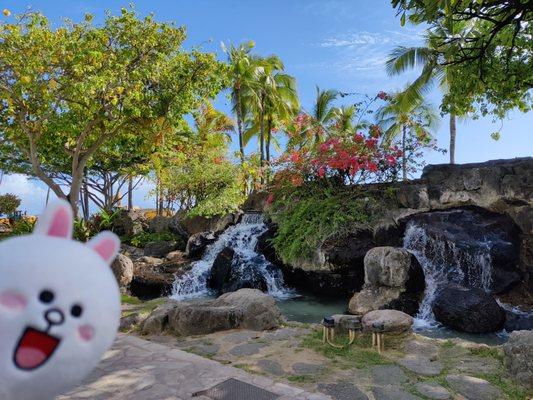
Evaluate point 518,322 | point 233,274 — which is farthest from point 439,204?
point 233,274

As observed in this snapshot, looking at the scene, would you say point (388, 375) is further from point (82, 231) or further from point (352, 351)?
point (82, 231)

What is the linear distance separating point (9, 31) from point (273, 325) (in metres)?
11.3

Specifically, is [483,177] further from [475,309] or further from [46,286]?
[46,286]

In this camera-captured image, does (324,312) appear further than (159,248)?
No

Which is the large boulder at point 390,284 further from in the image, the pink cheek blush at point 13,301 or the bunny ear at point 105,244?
the pink cheek blush at point 13,301

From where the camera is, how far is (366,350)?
19.0 ft

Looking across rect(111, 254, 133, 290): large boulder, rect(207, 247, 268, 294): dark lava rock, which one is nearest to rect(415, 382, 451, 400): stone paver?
rect(207, 247, 268, 294): dark lava rock

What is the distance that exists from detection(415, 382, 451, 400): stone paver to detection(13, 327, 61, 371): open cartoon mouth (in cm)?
393

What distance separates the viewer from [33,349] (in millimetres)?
1914

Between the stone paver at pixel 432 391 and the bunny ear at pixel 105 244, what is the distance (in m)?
3.76

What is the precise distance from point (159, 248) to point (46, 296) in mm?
16099

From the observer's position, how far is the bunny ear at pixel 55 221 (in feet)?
7.27

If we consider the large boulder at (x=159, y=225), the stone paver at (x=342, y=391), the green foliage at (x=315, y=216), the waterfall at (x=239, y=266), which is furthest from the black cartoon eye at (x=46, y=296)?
the large boulder at (x=159, y=225)

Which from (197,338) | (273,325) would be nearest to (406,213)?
(273,325)
